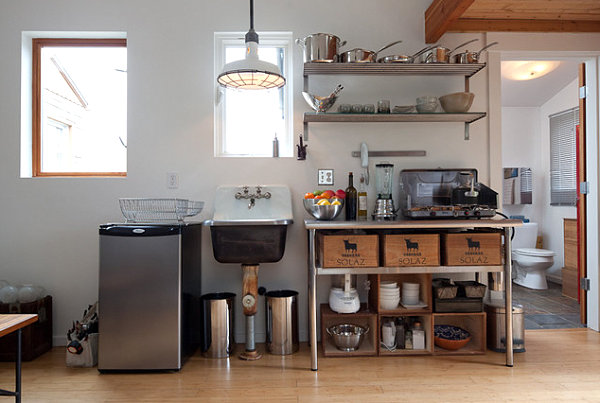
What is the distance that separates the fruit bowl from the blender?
0.81 m

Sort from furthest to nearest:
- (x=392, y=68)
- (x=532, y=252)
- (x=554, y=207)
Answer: (x=554, y=207) → (x=532, y=252) → (x=392, y=68)

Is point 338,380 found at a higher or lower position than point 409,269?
lower

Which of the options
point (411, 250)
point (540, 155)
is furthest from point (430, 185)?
point (540, 155)

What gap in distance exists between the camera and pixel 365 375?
2225 mm

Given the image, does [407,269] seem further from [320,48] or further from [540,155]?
[540,155]

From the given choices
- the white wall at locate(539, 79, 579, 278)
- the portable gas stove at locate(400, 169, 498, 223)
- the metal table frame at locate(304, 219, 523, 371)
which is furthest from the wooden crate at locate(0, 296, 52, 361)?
the white wall at locate(539, 79, 579, 278)

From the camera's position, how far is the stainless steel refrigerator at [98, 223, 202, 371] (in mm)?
2250

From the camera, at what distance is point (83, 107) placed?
3004 millimetres

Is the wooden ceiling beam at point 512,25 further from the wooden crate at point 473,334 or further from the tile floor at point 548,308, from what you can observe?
the tile floor at point 548,308

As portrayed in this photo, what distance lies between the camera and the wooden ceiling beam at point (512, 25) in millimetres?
2902

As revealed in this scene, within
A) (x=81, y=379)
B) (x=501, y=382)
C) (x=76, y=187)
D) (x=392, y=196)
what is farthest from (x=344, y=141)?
(x=81, y=379)

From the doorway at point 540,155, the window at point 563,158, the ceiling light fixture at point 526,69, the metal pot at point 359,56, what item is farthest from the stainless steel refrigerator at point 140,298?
the window at point 563,158

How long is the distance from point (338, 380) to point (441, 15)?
2.33 metres

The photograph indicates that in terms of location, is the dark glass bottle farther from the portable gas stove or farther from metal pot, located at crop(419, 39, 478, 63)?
metal pot, located at crop(419, 39, 478, 63)
